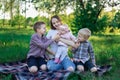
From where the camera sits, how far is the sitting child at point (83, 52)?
27.1ft

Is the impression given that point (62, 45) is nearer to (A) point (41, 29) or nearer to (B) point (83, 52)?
(B) point (83, 52)

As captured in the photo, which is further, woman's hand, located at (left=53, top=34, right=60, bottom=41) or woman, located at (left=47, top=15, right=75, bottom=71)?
woman's hand, located at (left=53, top=34, right=60, bottom=41)

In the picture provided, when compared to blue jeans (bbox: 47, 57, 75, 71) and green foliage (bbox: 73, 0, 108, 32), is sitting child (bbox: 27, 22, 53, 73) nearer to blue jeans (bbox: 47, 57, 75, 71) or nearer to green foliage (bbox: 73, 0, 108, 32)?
blue jeans (bbox: 47, 57, 75, 71)

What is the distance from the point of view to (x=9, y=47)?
11.8 metres

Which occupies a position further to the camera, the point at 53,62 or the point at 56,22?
the point at 56,22

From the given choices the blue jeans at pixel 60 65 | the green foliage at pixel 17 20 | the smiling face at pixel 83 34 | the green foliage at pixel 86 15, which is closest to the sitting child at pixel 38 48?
the blue jeans at pixel 60 65

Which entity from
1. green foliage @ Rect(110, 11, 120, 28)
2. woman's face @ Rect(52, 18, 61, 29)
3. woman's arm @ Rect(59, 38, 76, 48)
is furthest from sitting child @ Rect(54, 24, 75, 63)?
green foliage @ Rect(110, 11, 120, 28)

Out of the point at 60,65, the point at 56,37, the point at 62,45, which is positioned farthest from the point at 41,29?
the point at 60,65

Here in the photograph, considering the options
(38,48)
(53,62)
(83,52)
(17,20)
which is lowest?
(17,20)

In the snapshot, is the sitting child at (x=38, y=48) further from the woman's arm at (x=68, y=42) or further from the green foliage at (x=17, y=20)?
the green foliage at (x=17, y=20)

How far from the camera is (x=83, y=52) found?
836 centimetres

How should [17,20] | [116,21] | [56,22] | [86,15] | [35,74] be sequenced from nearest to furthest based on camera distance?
[35,74]
[56,22]
[116,21]
[86,15]
[17,20]

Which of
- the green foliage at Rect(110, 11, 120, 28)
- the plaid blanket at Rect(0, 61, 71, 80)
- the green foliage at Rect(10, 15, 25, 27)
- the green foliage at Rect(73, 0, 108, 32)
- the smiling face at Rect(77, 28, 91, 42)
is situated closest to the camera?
the plaid blanket at Rect(0, 61, 71, 80)

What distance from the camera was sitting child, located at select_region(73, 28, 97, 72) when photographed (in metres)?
8.26
